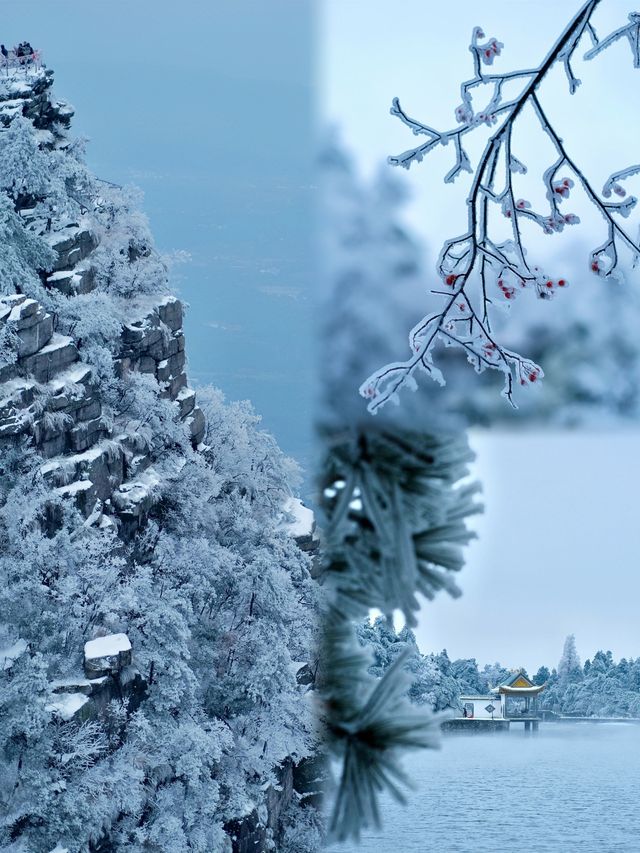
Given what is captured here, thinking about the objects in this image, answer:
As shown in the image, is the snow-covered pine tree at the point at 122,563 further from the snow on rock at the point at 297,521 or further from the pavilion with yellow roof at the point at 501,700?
the pavilion with yellow roof at the point at 501,700

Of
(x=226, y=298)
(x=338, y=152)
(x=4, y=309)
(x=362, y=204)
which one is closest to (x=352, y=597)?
(x=362, y=204)

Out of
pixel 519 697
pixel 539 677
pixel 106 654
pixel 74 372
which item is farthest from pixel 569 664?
pixel 74 372

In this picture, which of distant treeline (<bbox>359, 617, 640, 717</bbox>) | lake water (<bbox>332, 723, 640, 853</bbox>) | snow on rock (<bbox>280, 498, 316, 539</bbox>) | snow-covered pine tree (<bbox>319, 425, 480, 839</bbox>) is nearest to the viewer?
snow-covered pine tree (<bbox>319, 425, 480, 839</bbox>)

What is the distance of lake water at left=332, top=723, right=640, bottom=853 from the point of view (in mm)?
1573

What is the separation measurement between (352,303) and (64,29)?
16.3 meters

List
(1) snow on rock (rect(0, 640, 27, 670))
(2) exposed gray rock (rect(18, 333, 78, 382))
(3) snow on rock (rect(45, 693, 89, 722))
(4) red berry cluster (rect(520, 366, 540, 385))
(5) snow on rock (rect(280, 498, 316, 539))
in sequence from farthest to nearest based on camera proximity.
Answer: (5) snow on rock (rect(280, 498, 316, 539)), (2) exposed gray rock (rect(18, 333, 78, 382)), (1) snow on rock (rect(0, 640, 27, 670)), (3) snow on rock (rect(45, 693, 89, 722)), (4) red berry cluster (rect(520, 366, 540, 385))

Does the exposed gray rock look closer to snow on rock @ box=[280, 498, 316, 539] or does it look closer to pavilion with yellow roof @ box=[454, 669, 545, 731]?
snow on rock @ box=[280, 498, 316, 539]

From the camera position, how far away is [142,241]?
33.1 ft

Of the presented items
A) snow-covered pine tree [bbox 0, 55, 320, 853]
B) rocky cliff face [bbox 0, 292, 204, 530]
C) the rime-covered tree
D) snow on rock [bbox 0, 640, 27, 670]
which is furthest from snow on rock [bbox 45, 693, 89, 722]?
the rime-covered tree

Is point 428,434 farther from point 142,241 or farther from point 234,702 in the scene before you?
point 142,241

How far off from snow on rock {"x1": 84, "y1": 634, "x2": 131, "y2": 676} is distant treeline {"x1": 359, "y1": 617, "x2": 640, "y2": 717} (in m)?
6.61

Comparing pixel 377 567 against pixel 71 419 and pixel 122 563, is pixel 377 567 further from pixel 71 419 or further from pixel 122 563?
pixel 71 419

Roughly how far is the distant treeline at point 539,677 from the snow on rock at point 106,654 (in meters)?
6.61

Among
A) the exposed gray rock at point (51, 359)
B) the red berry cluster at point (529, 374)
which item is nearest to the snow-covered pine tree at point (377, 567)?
the red berry cluster at point (529, 374)
